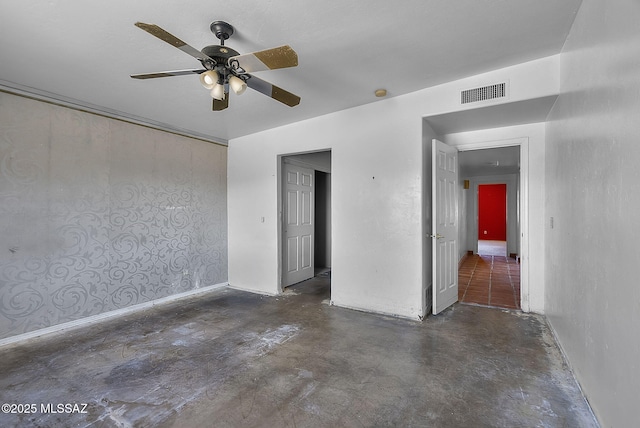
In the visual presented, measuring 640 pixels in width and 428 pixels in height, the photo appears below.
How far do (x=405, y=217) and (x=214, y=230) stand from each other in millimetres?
3014

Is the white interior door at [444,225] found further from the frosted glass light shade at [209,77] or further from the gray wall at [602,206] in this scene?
the frosted glass light shade at [209,77]

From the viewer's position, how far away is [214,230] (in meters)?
4.77

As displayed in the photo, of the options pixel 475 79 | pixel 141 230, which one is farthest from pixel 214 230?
pixel 475 79

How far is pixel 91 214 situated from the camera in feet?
11.0

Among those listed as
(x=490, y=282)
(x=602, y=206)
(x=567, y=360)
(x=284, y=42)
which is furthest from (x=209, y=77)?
(x=490, y=282)

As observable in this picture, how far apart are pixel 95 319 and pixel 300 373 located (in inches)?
104

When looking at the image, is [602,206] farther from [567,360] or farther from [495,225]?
[495,225]

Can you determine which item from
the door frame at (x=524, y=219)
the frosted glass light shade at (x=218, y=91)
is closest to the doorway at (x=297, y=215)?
the frosted glass light shade at (x=218, y=91)

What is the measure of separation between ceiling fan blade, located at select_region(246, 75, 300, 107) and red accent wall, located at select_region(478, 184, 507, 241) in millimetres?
10871

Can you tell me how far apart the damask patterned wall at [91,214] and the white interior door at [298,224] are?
49.5 inches

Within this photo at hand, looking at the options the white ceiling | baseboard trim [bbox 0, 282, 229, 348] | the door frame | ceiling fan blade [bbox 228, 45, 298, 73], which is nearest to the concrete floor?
baseboard trim [bbox 0, 282, 229, 348]

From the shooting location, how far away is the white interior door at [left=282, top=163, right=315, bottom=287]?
4.83 meters

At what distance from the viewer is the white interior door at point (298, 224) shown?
15.9 ft

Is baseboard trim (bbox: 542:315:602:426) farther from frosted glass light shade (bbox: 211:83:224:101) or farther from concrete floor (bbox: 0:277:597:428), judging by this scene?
frosted glass light shade (bbox: 211:83:224:101)
